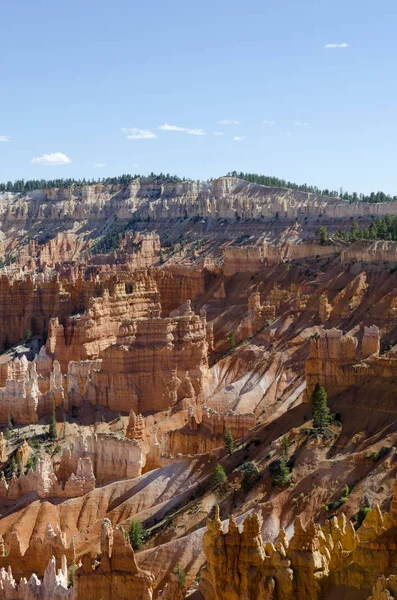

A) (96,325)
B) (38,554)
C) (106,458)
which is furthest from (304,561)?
(96,325)

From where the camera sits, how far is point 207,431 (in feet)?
214

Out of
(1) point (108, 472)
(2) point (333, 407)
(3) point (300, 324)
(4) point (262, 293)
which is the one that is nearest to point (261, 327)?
(3) point (300, 324)

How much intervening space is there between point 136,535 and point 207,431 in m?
16.1

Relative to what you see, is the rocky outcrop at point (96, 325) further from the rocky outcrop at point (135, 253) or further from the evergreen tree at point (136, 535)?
the evergreen tree at point (136, 535)

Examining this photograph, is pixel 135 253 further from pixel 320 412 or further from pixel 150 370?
pixel 320 412

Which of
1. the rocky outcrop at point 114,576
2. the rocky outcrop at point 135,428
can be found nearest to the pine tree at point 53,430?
the rocky outcrop at point 135,428

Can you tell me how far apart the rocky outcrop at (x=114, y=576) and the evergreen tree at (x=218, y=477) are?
366 inches

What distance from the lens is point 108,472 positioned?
63.6 metres

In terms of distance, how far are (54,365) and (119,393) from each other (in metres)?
8.35

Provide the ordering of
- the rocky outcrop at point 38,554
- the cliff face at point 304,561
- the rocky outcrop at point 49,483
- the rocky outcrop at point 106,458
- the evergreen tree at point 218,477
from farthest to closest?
the rocky outcrop at point 106,458, the rocky outcrop at point 49,483, the evergreen tree at point 218,477, the rocky outcrop at point 38,554, the cliff face at point 304,561

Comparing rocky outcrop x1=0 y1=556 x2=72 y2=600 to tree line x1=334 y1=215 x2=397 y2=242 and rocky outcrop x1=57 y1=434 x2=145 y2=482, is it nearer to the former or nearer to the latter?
rocky outcrop x1=57 y1=434 x2=145 y2=482

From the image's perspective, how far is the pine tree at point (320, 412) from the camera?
51.6m

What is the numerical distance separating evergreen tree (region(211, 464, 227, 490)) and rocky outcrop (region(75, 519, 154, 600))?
9.29m

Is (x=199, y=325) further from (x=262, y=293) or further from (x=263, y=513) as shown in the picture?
(x=263, y=513)
